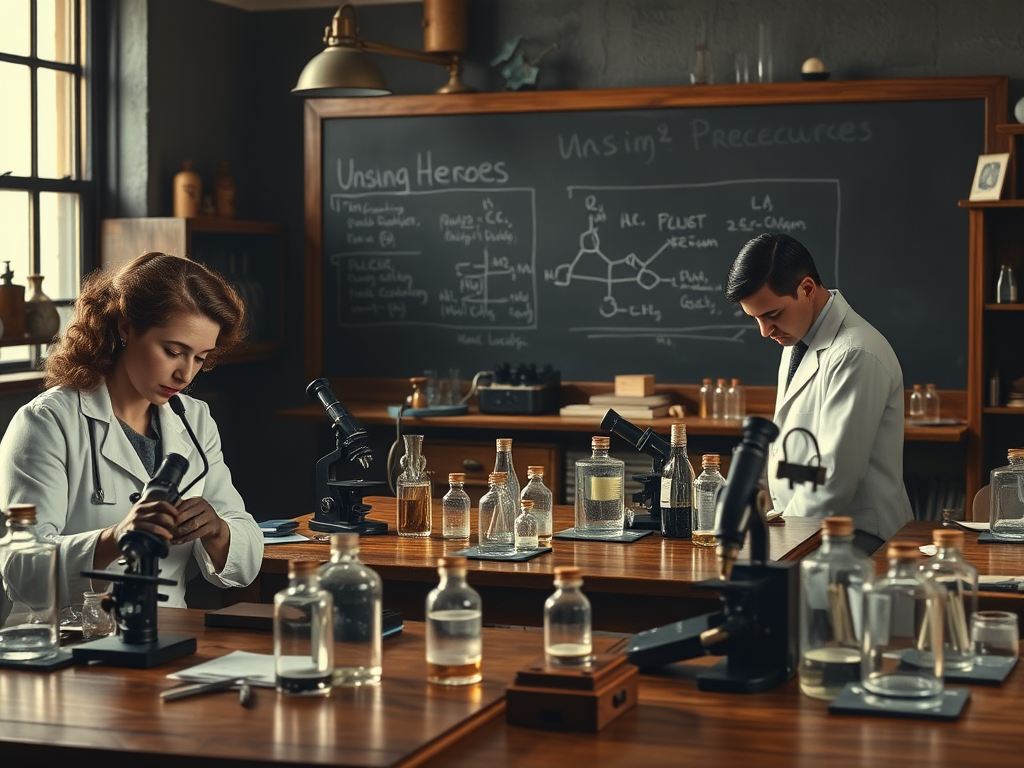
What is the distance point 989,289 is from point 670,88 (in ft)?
4.82

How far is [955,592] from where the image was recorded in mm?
2004

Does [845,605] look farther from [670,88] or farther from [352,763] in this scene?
[670,88]

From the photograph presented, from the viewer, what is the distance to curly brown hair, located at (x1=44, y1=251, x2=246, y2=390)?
114 inches

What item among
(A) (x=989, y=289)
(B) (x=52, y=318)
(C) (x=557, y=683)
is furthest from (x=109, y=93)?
(C) (x=557, y=683)

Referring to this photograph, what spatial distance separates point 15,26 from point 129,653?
387 cm

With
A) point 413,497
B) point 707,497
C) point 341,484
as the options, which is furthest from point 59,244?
point 707,497

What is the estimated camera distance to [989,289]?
17.0 feet

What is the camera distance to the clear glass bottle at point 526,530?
10.5ft

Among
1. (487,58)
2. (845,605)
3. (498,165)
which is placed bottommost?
(845,605)

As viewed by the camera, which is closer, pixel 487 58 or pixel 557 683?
pixel 557 683

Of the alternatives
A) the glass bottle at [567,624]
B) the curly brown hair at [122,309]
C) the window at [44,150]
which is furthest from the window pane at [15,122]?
the glass bottle at [567,624]

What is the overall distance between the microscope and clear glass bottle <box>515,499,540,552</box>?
461mm

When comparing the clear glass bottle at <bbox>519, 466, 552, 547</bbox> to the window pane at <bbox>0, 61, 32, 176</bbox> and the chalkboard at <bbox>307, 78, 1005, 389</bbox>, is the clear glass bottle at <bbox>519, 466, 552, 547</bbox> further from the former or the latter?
the window pane at <bbox>0, 61, 32, 176</bbox>

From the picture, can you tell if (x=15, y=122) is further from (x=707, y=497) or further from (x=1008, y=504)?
(x=1008, y=504)
